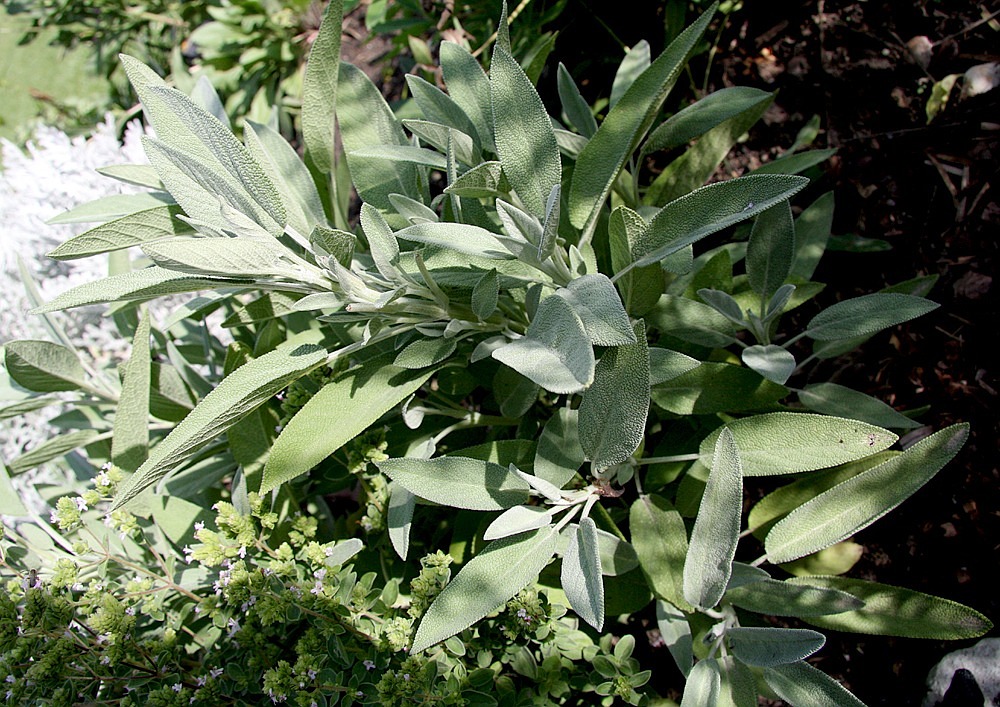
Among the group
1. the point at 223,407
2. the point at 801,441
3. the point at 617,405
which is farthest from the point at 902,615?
the point at 223,407

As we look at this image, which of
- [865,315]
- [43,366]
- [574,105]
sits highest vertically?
[574,105]

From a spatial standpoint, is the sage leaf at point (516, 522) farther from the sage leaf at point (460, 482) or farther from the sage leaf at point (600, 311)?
the sage leaf at point (600, 311)

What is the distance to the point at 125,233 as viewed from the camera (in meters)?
1.08

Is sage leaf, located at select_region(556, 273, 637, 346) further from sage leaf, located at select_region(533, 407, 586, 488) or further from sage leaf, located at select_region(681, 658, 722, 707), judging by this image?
sage leaf, located at select_region(681, 658, 722, 707)

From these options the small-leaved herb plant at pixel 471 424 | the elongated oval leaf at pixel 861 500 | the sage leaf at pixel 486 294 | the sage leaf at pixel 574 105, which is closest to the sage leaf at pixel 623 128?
the small-leaved herb plant at pixel 471 424

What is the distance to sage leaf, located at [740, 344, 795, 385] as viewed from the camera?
99 centimetres

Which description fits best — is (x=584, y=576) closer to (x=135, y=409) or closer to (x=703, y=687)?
(x=703, y=687)

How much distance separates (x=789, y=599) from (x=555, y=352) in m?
0.48

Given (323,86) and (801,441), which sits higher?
(323,86)

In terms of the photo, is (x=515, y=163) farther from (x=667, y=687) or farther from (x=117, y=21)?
(x=117, y=21)

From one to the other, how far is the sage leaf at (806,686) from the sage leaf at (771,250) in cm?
53

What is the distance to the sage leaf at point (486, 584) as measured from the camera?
0.92 metres

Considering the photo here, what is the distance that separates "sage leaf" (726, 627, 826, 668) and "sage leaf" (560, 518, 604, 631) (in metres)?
0.20

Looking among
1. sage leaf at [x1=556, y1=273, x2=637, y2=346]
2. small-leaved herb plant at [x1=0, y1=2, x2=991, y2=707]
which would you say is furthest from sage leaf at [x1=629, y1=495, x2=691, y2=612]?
sage leaf at [x1=556, y1=273, x2=637, y2=346]
